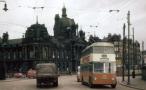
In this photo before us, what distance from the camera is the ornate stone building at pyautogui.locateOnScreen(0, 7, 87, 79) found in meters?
137

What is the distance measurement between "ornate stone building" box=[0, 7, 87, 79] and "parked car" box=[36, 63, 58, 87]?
258 ft

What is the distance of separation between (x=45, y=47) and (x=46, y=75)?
9751 cm

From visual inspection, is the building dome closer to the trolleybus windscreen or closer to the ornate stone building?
the ornate stone building

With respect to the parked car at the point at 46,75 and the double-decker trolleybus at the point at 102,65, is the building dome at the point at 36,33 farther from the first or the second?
the double-decker trolleybus at the point at 102,65

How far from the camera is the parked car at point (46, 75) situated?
42094mm

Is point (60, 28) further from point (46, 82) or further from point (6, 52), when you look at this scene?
point (46, 82)

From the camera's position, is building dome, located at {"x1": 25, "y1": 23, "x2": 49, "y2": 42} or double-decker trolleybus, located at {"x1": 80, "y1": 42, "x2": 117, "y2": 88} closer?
double-decker trolleybus, located at {"x1": 80, "y1": 42, "x2": 117, "y2": 88}

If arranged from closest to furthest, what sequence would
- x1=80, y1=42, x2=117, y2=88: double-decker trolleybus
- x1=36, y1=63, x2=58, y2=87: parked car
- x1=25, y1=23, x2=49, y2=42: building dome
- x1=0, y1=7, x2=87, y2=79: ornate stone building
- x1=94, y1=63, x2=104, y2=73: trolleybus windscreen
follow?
x1=80, y1=42, x2=117, y2=88: double-decker trolleybus → x1=94, y1=63, x2=104, y2=73: trolleybus windscreen → x1=36, y1=63, x2=58, y2=87: parked car → x1=25, y1=23, x2=49, y2=42: building dome → x1=0, y1=7, x2=87, y2=79: ornate stone building

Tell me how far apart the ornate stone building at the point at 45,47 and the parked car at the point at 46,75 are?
7858cm

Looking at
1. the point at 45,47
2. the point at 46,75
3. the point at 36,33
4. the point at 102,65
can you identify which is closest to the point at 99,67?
the point at 102,65

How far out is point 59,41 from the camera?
15738 centimetres

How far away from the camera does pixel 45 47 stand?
457 feet

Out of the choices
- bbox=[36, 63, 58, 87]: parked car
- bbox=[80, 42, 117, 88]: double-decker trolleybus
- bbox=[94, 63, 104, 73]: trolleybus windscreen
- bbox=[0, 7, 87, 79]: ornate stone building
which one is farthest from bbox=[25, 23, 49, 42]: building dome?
bbox=[94, 63, 104, 73]: trolleybus windscreen

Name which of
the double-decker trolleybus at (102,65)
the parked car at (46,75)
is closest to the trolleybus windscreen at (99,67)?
the double-decker trolleybus at (102,65)
